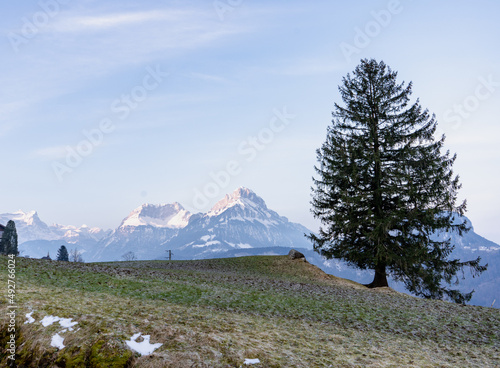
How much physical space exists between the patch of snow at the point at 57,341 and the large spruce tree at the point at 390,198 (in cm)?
2413

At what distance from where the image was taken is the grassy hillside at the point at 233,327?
739cm

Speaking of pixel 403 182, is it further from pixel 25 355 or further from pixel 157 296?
pixel 25 355

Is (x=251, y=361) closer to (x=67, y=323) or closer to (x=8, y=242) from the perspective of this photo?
(x=67, y=323)

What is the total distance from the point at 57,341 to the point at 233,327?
172 inches

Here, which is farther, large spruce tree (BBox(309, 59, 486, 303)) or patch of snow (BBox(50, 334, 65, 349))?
large spruce tree (BBox(309, 59, 486, 303))

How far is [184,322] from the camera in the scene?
31.2 feet

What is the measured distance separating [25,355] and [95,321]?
1.52m

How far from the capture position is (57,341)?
7773mm

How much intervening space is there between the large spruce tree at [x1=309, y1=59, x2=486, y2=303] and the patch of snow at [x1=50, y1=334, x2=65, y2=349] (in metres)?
24.1

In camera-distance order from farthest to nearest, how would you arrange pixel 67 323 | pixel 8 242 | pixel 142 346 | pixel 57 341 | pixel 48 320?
pixel 8 242, pixel 48 320, pixel 67 323, pixel 57 341, pixel 142 346

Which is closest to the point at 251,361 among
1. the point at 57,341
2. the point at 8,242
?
the point at 57,341

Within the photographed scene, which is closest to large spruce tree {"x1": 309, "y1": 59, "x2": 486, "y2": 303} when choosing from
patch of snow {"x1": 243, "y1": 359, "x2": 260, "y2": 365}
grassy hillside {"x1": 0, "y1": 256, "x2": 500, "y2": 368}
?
grassy hillside {"x1": 0, "y1": 256, "x2": 500, "y2": 368}

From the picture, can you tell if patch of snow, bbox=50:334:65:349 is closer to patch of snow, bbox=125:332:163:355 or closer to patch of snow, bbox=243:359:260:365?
patch of snow, bbox=125:332:163:355

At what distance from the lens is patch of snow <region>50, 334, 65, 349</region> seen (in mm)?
7650
